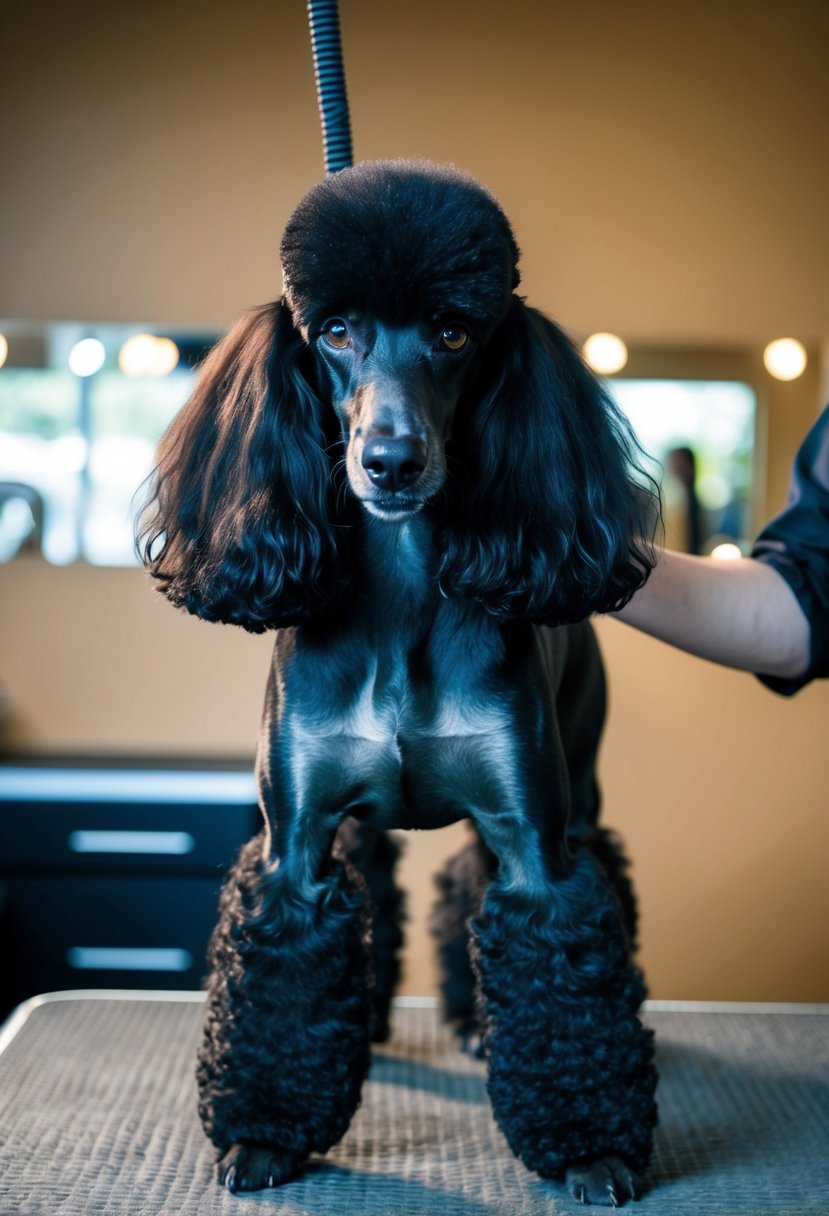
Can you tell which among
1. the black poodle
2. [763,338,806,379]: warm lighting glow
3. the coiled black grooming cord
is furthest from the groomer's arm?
[763,338,806,379]: warm lighting glow

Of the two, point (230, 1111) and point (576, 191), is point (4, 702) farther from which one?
point (230, 1111)

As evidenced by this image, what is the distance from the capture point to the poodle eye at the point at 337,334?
99 cm

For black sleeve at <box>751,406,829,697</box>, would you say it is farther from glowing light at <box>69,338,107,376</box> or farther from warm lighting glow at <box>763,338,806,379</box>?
glowing light at <box>69,338,107,376</box>

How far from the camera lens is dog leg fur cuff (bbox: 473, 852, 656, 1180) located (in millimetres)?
1133

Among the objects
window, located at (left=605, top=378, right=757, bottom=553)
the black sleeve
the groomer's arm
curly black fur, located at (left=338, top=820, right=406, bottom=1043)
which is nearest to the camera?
the groomer's arm

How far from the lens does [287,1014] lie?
3.82 ft

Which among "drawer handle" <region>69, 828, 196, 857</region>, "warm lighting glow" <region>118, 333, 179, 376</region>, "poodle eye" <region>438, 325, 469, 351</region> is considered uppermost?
"warm lighting glow" <region>118, 333, 179, 376</region>

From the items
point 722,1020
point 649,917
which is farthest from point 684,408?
point 722,1020

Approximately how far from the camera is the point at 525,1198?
117cm

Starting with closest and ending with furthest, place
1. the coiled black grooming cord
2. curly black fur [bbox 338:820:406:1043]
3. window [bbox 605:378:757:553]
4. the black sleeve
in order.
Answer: the coiled black grooming cord
the black sleeve
curly black fur [bbox 338:820:406:1043]
window [bbox 605:378:757:553]

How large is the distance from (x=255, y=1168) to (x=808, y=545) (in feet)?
3.13

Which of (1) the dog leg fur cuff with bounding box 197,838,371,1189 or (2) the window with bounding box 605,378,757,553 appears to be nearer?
(1) the dog leg fur cuff with bounding box 197,838,371,1189

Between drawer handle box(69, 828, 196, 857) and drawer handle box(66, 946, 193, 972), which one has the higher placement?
drawer handle box(69, 828, 196, 857)

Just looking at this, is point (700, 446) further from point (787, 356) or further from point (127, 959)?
point (127, 959)
